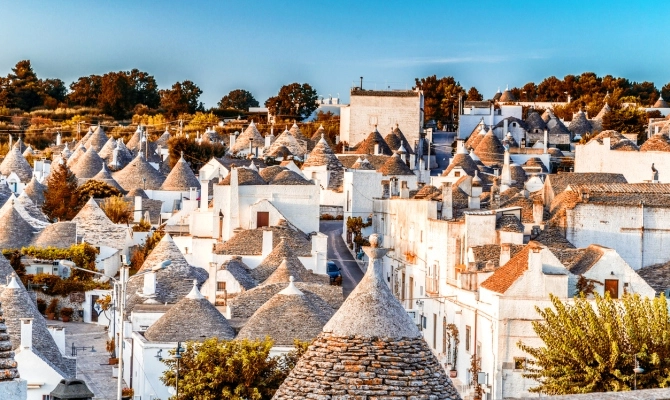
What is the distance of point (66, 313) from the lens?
5403 cm

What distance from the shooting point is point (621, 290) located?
37.2 metres

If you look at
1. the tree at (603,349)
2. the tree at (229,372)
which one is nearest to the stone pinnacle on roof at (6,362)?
the tree at (603,349)

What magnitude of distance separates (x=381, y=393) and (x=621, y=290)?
25543mm

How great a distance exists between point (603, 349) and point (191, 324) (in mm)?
11942

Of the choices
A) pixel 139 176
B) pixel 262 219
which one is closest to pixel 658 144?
pixel 262 219

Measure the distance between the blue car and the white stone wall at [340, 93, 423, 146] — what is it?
3426cm

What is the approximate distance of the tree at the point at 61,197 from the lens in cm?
7081

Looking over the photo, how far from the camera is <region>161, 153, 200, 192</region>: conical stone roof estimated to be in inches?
2872

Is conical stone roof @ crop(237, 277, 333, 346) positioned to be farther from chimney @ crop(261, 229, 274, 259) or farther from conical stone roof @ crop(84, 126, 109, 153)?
conical stone roof @ crop(84, 126, 109, 153)

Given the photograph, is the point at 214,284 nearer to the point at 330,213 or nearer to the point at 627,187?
the point at 627,187

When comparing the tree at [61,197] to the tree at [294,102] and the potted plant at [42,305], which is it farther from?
the tree at [294,102]

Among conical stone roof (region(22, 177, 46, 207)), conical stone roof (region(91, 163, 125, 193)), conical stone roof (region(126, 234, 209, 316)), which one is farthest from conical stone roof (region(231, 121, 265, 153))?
conical stone roof (region(126, 234, 209, 316))

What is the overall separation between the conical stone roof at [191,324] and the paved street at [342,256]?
33.9 feet

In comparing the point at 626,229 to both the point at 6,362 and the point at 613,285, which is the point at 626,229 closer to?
the point at 613,285
